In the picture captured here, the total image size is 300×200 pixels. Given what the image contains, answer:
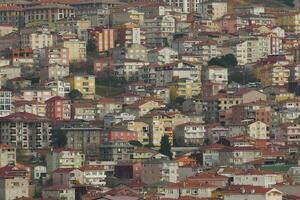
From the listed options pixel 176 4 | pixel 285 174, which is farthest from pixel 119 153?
pixel 176 4

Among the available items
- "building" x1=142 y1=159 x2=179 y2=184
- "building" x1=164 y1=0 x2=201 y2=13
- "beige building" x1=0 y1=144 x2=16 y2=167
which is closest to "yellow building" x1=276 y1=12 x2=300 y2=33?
"building" x1=164 y1=0 x2=201 y2=13

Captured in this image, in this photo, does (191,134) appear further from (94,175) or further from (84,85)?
(94,175)

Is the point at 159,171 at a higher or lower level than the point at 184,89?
lower

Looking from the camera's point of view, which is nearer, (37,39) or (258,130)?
(258,130)

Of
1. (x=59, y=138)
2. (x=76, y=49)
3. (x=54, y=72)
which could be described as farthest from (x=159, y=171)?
(x=76, y=49)

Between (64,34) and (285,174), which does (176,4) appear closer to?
(64,34)

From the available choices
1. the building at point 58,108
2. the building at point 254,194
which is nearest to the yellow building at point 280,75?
the building at point 58,108

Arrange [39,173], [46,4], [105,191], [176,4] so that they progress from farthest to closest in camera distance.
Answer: [176,4] → [46,4] → [39,173] → [105,191]
